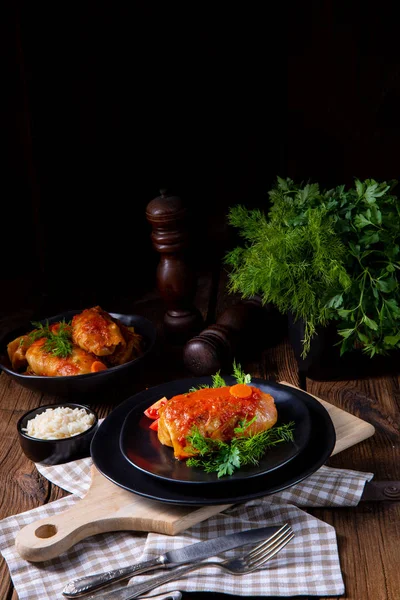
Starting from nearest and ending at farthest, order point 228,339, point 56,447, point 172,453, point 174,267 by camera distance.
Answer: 1. point 172,453
2. point 56,447
3. point 228,339
4. point 174,267

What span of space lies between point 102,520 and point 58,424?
1.28 ft

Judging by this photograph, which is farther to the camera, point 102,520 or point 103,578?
point 102,520

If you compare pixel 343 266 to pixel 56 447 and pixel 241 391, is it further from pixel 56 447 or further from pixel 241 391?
pixel 56 447

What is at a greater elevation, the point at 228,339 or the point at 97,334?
the point at 97,334

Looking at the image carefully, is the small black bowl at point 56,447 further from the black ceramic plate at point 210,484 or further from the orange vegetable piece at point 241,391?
the orange vegetable piece at point 241,391

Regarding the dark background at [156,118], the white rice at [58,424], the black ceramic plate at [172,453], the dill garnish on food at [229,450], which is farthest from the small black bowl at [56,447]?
the dark background at [156,118]

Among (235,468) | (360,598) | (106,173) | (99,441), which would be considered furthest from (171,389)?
(106,173)

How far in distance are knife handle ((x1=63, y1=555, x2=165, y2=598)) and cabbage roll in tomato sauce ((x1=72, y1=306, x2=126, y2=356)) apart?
0.82 metres

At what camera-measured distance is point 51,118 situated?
123 inches

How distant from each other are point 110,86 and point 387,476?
1.96 meters

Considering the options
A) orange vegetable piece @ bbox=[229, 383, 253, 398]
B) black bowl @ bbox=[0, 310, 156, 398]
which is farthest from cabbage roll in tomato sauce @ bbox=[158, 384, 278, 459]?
black bowl @ bbox=[0, 310, 156, 398]

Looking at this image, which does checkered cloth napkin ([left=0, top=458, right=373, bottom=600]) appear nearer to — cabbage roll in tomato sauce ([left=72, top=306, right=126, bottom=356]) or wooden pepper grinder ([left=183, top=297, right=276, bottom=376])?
cabbage roll in tomato sauce ([left=72, top=306, right=126, bottom=356])

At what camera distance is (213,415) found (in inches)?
67.4

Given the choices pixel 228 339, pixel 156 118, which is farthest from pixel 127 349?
pixel 156 118
